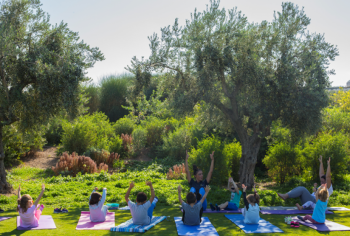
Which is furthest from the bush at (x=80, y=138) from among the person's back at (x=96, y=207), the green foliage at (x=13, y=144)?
the person's back at (x=96, y=207)

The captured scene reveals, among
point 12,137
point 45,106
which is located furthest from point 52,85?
point 12,137

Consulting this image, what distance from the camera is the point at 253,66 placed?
28.5ft

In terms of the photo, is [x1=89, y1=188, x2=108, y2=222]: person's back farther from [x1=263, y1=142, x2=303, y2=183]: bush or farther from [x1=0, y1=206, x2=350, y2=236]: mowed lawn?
[x1=263, y1=142, x2=303, y2=183]: bush

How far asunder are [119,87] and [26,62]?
19382 mm

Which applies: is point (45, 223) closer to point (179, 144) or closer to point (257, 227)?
point (257, 227)

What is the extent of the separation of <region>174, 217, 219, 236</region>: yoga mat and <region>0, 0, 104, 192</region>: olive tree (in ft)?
15.3

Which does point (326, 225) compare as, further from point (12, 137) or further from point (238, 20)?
point (12, 137)

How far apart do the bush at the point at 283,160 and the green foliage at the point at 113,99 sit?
677 inches

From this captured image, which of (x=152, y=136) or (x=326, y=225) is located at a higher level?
(x=152, y=136)

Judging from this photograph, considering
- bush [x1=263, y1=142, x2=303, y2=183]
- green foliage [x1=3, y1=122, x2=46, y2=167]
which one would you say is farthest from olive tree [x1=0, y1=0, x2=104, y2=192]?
bush [x1=263, y1=142, x2=303, y2=183]

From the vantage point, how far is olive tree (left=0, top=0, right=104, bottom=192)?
772cm

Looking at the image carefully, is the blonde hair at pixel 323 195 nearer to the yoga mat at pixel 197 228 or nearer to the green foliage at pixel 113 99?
the yoga mat at pixel 197 228

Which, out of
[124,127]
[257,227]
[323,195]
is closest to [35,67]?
[257,227]

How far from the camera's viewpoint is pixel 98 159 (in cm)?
1400
